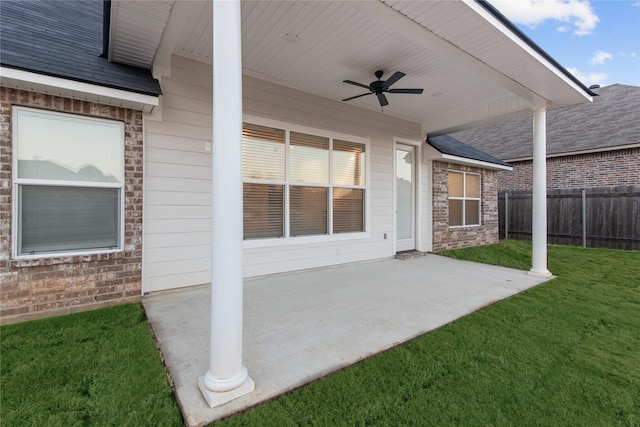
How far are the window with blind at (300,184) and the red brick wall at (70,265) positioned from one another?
153 centimetres

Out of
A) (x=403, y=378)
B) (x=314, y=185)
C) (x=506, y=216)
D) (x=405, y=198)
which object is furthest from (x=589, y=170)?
(x=403, y=378)

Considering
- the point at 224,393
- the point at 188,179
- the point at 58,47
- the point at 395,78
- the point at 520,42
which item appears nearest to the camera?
the point at 224,393

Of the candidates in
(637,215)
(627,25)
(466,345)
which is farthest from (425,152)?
(627,25)

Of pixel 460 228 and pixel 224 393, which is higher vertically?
pixel 460 228

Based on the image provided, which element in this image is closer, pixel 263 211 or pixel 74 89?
pixel 74 89

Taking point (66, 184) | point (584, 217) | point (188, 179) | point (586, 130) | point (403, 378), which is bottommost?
point (403, 378)

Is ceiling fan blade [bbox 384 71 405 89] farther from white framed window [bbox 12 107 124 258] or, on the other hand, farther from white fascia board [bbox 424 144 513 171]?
white framed window [bbox 12 107 124 258]

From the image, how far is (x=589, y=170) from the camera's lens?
9742 mm

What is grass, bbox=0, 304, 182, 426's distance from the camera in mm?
1715

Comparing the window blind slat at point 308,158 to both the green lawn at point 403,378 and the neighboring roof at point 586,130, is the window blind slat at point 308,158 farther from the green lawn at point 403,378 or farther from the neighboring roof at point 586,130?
the neighboring roof at point 586,130

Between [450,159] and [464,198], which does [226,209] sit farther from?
[464,198]

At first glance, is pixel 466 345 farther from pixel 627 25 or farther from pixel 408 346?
pixel 627 25

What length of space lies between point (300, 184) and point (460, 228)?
5186 millimetres

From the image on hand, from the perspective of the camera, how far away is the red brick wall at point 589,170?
8.91m
